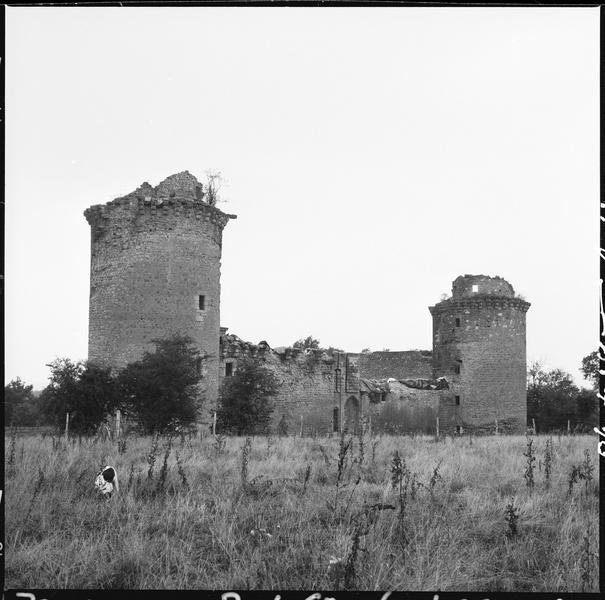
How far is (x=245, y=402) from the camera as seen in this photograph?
21.6 metres

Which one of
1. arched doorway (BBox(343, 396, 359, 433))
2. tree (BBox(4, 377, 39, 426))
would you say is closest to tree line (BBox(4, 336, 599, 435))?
arched doorway (BBox(343, 396, 359, 433))

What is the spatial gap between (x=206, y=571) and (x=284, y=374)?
70.2ft

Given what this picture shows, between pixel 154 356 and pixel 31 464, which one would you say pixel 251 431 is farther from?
pixel 31 464

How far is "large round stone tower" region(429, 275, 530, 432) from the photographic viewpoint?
3222cm

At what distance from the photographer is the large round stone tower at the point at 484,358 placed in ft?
106

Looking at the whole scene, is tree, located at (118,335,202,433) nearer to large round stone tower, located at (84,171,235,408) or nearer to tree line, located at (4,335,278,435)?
tree line, located at (4,335,278,435)

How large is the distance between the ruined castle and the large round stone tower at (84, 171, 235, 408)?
0.03 meters

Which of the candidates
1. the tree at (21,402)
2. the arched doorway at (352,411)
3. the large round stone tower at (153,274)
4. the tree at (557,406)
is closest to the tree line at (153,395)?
the large round stone tower at (153,274)

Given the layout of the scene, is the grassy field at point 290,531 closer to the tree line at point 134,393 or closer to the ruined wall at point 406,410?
the tree line at point 134,393

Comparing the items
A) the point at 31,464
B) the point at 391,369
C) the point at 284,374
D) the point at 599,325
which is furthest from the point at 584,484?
the point at 391,369

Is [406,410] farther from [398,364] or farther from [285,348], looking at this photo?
[398,364]

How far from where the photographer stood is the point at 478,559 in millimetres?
4996

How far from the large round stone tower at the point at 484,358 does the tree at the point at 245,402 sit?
1248 cm

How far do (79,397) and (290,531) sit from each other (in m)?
12.4
